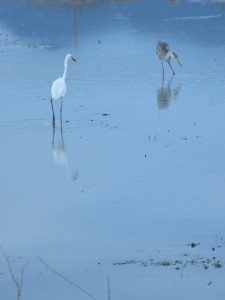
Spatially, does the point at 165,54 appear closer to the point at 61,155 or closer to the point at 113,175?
the point at 61,155

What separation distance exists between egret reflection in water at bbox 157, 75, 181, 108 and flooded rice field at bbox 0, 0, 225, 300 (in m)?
0.03

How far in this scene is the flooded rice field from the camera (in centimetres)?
727

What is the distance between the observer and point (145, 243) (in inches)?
316

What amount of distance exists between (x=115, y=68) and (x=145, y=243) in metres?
10.9

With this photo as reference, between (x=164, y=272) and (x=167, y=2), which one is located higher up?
(x=167, y=2)

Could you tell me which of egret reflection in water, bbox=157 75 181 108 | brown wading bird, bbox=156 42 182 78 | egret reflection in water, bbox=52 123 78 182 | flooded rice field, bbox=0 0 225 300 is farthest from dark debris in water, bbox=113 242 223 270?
brown wading bird, bbox=156 42 182 78

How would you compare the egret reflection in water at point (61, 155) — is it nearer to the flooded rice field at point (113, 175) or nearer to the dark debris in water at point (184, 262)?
the flooded rice field at point (113, 175)

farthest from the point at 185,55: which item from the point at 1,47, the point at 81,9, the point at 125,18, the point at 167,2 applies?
the point at 167,2

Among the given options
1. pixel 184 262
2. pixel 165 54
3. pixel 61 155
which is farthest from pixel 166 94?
pixel 184 262

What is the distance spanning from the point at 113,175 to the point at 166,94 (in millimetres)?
5705

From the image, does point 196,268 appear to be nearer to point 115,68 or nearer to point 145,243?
point 145,243

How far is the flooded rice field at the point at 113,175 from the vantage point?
7273 mm

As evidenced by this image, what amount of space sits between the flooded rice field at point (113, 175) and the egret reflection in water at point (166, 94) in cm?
3

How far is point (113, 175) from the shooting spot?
1037cm
